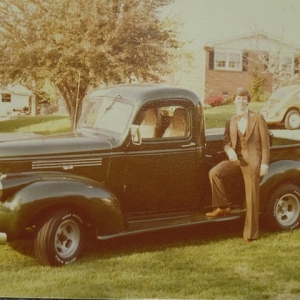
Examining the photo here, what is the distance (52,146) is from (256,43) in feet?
5.97

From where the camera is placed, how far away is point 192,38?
13.8 ft

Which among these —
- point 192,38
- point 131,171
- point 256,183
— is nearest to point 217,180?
point 256,183

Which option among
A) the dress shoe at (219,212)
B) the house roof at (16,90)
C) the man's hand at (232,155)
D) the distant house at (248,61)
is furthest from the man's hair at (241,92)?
the house roof at (16,90)

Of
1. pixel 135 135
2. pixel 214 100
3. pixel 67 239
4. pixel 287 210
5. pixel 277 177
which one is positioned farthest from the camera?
pixel 287 210

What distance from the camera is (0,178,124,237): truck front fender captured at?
11.3ft

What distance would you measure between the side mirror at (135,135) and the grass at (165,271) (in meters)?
0.86

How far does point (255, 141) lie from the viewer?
13.5 ft

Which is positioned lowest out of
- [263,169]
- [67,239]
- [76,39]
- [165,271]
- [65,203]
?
[165,271]

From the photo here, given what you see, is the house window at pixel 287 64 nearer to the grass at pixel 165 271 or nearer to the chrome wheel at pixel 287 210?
the chrome wheel at pixel 287 210

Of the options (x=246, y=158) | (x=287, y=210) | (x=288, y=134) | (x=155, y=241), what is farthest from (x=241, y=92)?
(x=155, y=241)

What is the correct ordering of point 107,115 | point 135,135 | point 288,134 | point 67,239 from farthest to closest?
Answer: 1. point 288,134
2. point 107,115
3. point 135,135
4. point 67,239

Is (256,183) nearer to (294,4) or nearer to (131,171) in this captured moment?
(131,171)

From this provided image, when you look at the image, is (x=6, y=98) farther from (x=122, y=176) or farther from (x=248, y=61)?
(x=248, y=61)

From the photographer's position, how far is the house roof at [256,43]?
411cm
